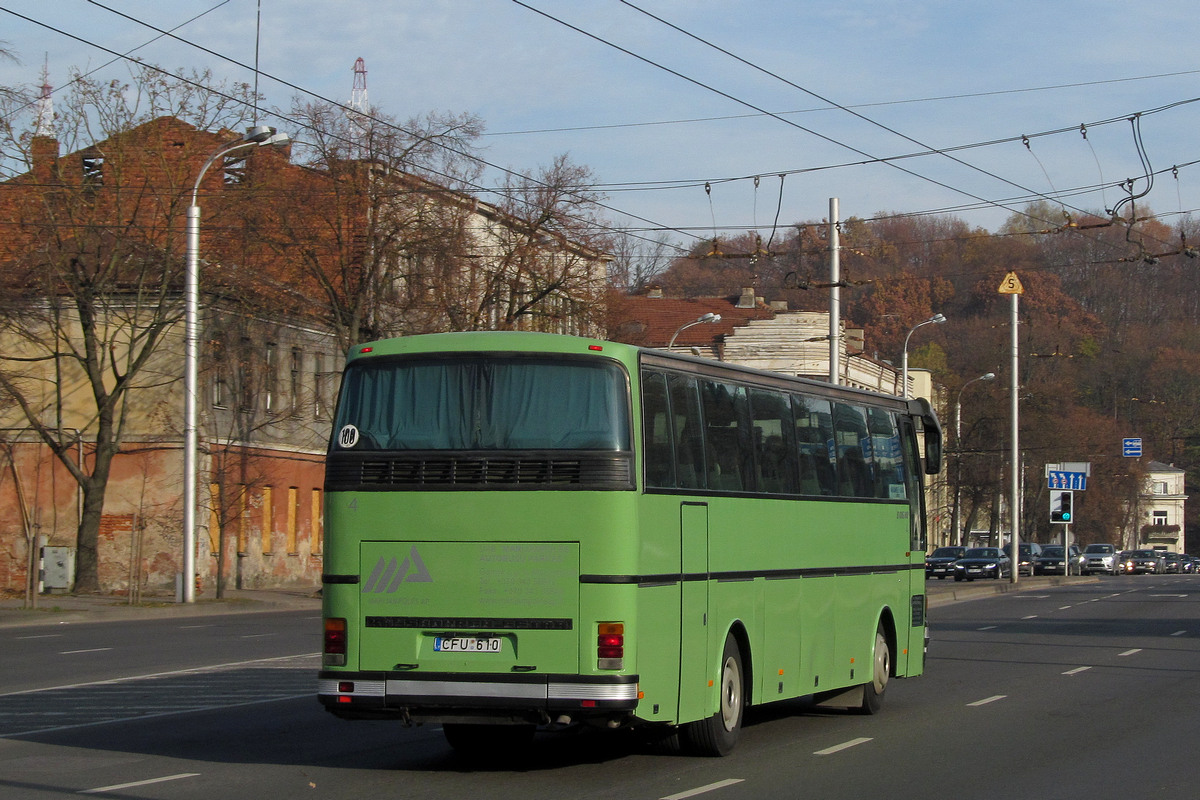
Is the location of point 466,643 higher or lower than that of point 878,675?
higher

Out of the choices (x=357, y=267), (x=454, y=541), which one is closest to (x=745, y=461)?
(x=454, y=541)

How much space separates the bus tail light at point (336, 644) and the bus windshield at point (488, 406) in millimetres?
1228

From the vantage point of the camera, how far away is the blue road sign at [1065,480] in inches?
2109

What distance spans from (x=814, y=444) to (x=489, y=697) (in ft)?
15.7

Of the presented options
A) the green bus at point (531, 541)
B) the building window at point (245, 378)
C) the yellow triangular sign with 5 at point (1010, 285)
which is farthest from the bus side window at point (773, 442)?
the yellow triangular sign with 5 at point (1010, 285)

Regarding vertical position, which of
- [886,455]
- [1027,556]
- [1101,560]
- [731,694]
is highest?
[886,455]

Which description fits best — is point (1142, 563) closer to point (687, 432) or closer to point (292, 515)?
point (292, 515)

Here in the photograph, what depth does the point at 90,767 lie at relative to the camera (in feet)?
34.9

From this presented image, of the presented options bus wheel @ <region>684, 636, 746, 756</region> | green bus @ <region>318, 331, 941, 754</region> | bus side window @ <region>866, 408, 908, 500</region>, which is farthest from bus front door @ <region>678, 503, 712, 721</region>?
bus side window @ <region>866, 408, 908, 500</region>

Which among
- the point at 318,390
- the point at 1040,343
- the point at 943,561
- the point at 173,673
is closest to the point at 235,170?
the point at 318,390

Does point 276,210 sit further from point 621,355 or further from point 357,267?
point 621,355

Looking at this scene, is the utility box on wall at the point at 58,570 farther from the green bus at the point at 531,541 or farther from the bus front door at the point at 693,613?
the bus front door at the point at 693,613

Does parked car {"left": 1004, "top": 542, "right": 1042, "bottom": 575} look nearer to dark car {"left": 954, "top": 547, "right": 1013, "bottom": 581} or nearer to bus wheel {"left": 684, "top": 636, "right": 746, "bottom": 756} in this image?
dark car {"left": 954, "top": 547, "right": 1013, "bottom": 581}

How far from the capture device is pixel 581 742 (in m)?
12.7
